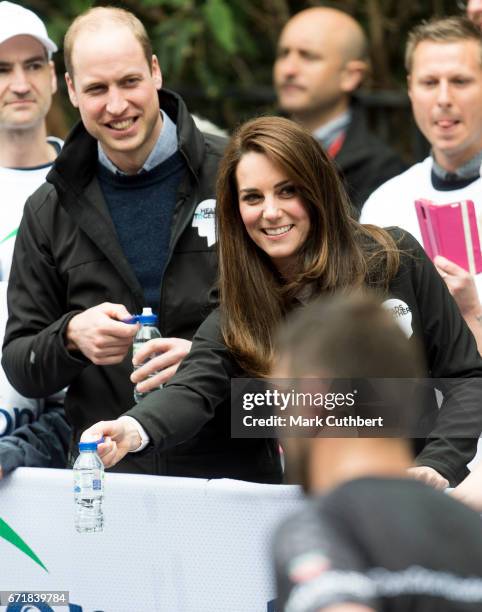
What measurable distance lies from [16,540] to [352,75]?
3729 millimetres

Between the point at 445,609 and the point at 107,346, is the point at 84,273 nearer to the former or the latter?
the point at 107,346

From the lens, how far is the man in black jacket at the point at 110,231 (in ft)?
14.8

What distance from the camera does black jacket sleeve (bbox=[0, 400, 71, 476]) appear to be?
439 cm

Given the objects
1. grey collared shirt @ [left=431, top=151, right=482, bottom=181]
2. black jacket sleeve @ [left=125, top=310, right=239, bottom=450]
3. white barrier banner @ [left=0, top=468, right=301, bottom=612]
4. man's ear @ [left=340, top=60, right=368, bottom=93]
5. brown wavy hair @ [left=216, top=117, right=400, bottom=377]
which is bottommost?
white barrier banner @ [left=0, top=468, right=301, bottom=612]

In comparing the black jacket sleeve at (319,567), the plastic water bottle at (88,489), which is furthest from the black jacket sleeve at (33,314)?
the black jacket sleeve at (319,567)


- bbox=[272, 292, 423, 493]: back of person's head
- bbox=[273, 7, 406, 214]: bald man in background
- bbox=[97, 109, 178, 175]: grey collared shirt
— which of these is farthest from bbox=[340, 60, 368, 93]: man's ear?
bbox=[272, 292, 423, 493]: back of person's head

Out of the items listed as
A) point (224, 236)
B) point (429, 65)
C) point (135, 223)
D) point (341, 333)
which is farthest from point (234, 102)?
point (341, 333)

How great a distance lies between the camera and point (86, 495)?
381 centimetres

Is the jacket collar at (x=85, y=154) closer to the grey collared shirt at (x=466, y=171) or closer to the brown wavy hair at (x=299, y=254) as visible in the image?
the brown wavy hair at (x=299, y=254)

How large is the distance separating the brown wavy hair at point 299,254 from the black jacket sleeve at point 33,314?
2.31 feet

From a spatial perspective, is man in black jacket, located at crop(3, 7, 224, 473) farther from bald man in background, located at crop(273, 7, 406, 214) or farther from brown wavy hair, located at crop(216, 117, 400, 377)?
bald man in background, located at crop(273, 7, 406, 214)

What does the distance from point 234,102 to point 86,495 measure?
5.68 metres

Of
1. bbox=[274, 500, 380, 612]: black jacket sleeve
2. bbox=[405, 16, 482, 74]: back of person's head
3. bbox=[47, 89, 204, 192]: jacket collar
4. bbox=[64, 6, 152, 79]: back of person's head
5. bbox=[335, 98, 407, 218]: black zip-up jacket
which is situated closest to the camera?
bbox=[274, 500, 380, 612]: black jacket sleeve

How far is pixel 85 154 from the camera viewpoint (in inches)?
188
